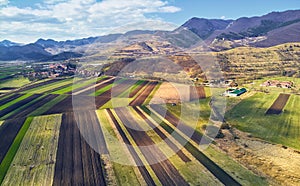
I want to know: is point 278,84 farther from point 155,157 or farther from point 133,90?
point 155,157

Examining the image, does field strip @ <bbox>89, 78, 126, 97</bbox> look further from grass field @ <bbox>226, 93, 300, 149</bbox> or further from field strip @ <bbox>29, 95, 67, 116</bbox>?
grass field @ <bbox>226, 93, 300, 149</bbox>

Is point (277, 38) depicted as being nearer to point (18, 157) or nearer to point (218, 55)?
point (218, 55)

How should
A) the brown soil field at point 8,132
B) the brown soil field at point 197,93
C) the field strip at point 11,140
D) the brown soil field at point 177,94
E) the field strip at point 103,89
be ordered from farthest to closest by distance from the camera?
the field strip at point 103,89
the brown soil field at point 197,93
the brown soil field at point 177,94
the brown soil field at point 8,132
the field strip at point 11,140

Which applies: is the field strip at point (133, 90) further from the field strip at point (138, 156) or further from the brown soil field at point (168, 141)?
the field strip at point (138, 156)

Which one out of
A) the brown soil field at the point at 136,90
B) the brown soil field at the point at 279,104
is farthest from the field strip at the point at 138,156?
the brown soil field at the point at 279,104

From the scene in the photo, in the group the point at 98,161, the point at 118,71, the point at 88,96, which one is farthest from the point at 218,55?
the point at 98,161

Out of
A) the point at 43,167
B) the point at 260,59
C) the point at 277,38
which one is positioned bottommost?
the point at 43,167
